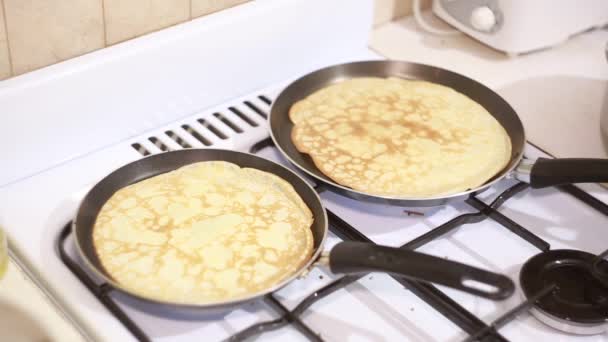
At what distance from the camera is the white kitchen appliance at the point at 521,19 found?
1396 millimetres

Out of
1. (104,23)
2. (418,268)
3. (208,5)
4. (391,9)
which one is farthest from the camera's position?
(391,9)

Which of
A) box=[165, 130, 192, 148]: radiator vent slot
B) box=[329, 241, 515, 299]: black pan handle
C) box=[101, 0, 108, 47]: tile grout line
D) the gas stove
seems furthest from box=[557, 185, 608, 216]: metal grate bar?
box=[101, 0, 108, 47]: tile grout line

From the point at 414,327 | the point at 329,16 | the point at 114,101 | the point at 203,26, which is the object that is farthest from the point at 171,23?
the point at 414,327

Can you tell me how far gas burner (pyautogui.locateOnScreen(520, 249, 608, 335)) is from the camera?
3.06 feet

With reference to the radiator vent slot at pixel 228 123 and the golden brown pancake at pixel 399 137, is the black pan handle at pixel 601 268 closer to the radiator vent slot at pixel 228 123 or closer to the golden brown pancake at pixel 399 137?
the golden brown pancake at pixel 399 137

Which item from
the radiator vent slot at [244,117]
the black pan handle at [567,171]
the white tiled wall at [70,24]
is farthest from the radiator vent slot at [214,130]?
the black pan handle at [567,171]

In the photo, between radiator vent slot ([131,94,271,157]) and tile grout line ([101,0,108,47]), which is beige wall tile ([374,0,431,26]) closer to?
radiator vent slot ([131,94,271,157])

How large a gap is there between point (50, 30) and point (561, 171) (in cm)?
69

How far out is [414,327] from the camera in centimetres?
94

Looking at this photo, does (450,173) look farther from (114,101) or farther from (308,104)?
(114,101)

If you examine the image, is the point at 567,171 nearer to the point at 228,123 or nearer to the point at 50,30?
the point at 228,123

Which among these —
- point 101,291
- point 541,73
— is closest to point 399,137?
point 541,73

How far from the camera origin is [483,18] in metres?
1.40

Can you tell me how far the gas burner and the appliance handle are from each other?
10cm
